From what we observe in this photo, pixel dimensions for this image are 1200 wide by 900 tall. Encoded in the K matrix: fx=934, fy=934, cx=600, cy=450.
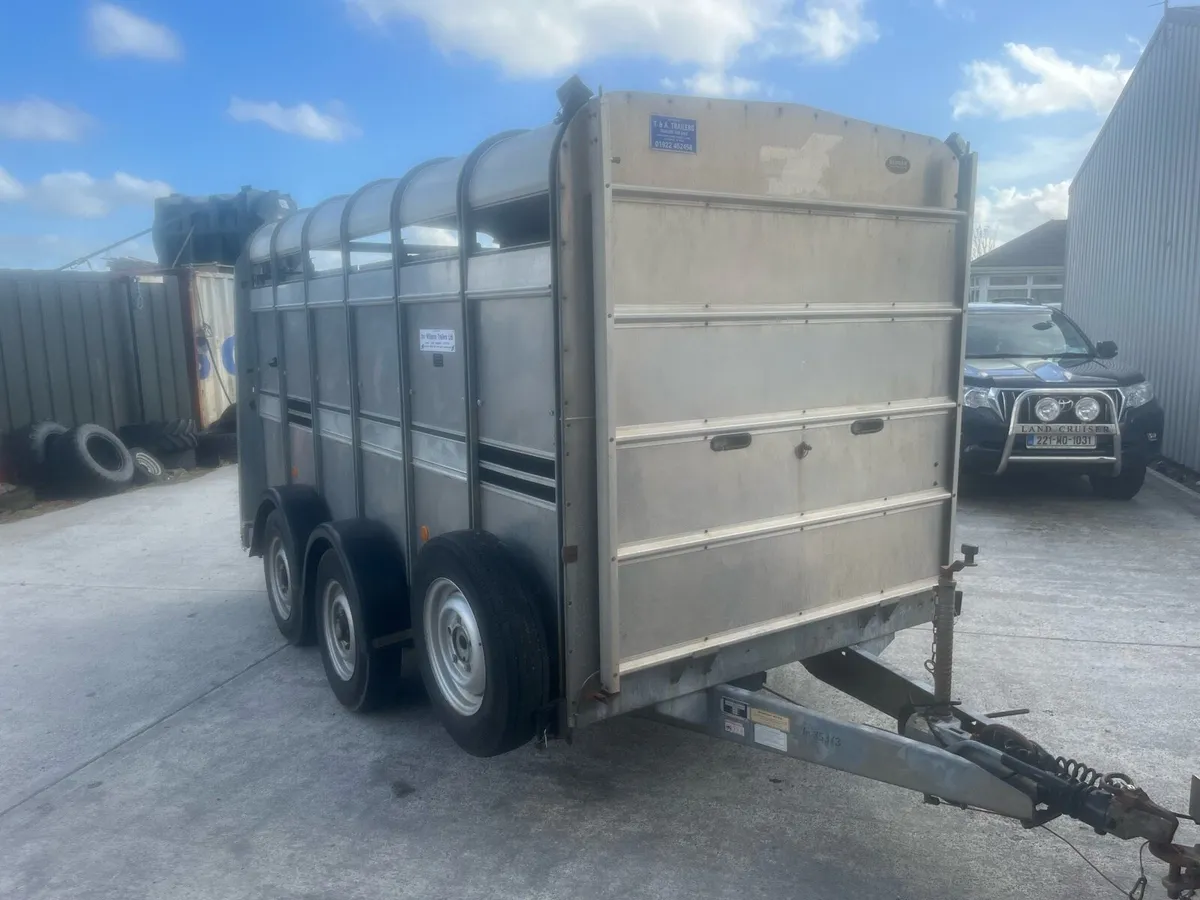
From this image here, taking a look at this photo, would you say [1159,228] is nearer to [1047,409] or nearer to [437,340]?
[1047,409]

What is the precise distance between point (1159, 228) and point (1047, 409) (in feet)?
16.9

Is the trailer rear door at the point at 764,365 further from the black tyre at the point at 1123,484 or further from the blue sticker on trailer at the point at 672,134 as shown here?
the black tyre at the point at 1123,484

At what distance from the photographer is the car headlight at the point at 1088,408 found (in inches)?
329

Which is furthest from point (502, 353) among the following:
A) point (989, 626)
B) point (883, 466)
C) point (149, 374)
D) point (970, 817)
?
point (149, 374)

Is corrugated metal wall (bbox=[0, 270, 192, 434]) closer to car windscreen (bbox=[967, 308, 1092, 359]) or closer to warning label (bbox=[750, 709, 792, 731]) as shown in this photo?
car windscreen (bbox=[967, 308, 1092, 359])

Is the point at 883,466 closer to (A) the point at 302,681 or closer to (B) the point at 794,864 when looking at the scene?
(B) the point at 794,864

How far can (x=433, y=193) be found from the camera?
13.0 ft

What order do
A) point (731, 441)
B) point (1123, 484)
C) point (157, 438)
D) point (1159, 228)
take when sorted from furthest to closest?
point (157, 438) → point (1159, 228) → point (1123, 484) → point (731, 441)

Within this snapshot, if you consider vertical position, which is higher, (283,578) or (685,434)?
(685,434)

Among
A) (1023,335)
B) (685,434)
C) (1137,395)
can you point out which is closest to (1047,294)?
(1023,335)

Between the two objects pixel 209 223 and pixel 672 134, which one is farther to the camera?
pixel 209 223

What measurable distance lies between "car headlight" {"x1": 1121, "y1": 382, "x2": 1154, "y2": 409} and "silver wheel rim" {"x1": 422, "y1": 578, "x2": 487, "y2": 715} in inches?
281

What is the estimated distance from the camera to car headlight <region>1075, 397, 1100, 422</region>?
329 inches

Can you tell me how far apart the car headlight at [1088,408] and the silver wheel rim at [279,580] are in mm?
6865
